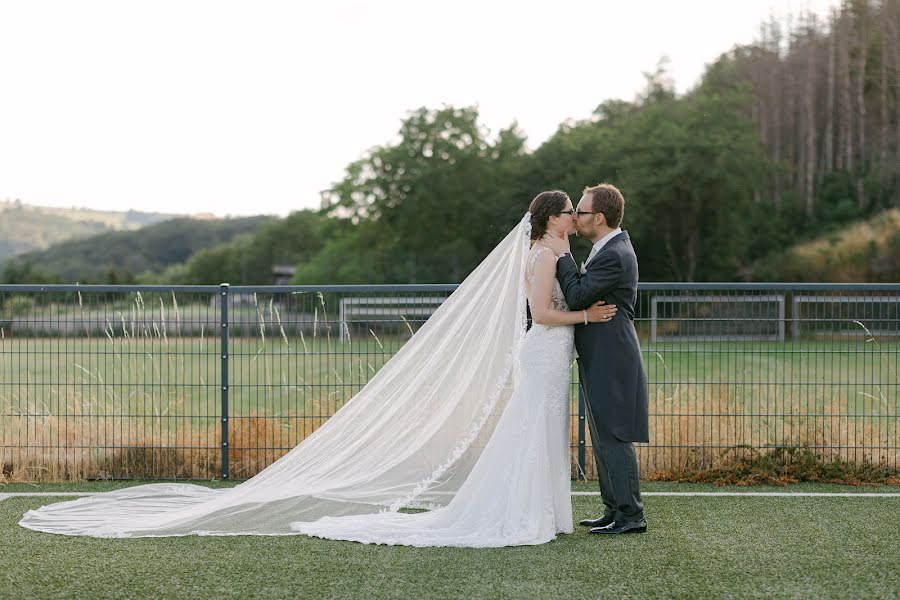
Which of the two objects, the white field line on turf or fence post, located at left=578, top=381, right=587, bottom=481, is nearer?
the white field line on turf

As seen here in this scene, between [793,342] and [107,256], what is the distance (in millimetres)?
100171

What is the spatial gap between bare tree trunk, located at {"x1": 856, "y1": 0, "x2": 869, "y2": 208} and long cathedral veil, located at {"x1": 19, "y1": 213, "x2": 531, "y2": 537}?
39010 mm

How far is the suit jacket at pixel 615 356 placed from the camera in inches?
207

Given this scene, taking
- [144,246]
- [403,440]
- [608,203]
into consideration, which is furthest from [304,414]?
[144,246]

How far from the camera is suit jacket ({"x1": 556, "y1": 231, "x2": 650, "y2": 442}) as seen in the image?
5.27 metres

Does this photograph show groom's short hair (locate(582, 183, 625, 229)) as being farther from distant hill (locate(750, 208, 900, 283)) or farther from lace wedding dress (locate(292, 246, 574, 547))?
distant hill (locate(750, 208, 900, 283))

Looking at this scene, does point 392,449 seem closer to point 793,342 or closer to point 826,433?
point 793,342

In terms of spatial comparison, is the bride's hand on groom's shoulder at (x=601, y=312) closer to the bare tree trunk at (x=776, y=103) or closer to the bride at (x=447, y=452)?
the bride at (x=447, y=452)

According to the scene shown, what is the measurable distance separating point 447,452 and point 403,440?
303 millimetres

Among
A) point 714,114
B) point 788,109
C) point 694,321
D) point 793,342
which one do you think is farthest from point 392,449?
point 788,109

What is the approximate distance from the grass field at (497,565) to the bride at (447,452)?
20 cm

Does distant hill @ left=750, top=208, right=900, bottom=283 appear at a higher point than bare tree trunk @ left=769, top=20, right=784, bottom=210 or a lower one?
lower

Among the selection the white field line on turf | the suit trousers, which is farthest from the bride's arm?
the white field line on turf

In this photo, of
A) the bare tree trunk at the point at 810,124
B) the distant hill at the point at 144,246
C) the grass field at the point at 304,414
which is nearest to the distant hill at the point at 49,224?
the distant hill at the point at 144,246
